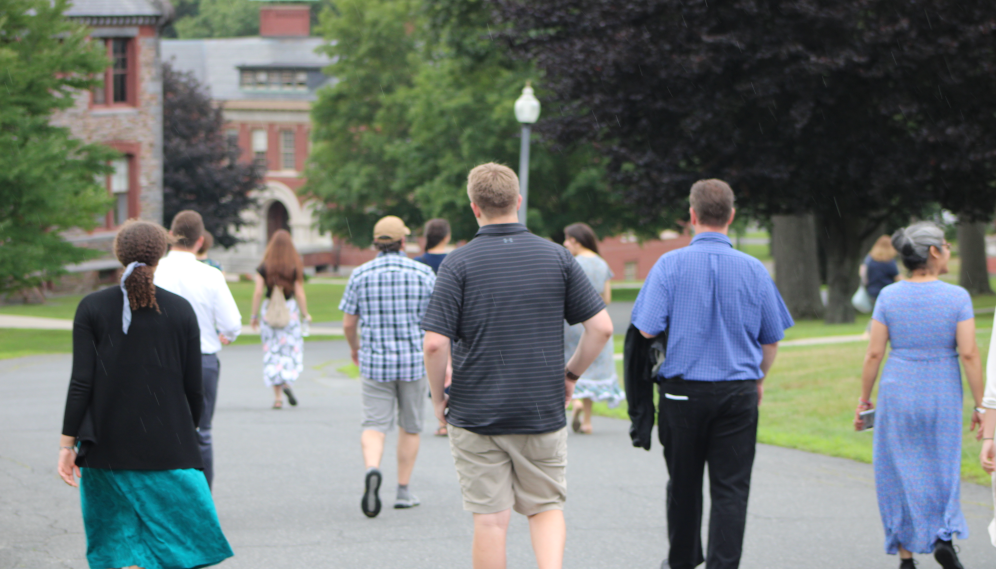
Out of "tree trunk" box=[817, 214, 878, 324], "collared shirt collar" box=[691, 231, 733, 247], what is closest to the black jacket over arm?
"collared shirt collar" box=[691, 231, 733, 247]

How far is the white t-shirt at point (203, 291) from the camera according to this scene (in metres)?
5.66

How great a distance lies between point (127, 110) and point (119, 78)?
105cm

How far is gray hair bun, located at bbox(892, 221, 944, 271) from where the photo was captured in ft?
16.5

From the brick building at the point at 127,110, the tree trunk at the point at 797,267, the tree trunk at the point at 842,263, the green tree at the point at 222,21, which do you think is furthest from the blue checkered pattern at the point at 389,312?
the green tree at the point at 222,21

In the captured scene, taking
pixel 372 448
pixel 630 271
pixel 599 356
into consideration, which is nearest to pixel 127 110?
pixel 599 356

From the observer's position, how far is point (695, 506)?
475 centimetres

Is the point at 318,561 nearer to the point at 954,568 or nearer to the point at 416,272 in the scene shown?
the point at 416,272

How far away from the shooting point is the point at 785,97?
1791cm

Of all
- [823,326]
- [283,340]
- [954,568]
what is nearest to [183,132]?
[823,326]

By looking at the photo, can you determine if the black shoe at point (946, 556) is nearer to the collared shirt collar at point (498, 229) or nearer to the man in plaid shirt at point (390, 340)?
the collared shirt collar at point (498, 229)

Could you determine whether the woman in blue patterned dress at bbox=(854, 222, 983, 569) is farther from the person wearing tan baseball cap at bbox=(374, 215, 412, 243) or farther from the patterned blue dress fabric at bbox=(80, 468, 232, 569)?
the patterned blue dress fabric at bbox=(80, 468, 232, 569)

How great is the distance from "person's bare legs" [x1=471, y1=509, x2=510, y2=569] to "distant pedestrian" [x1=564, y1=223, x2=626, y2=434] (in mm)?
4871

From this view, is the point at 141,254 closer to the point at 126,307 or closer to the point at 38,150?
the point at 126,307

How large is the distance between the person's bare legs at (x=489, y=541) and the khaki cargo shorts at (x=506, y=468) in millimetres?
34
